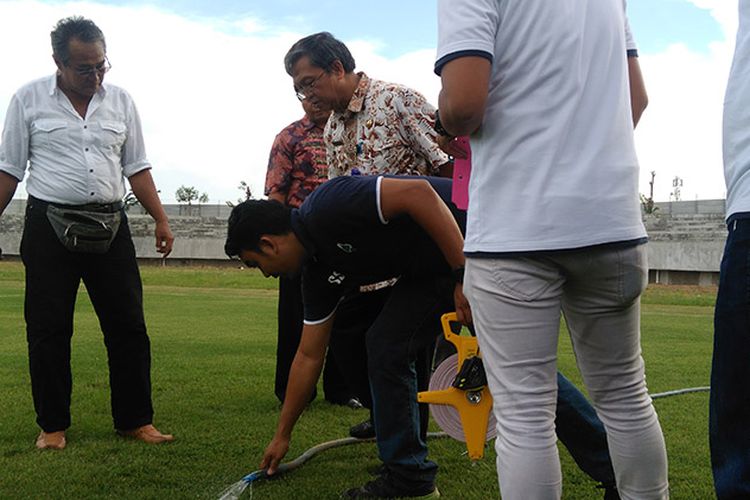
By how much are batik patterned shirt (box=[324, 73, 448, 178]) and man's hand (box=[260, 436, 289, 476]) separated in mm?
1260

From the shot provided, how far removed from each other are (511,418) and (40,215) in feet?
10.4

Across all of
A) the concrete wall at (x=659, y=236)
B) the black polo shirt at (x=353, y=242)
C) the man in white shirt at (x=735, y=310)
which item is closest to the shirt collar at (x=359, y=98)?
the black polo shirt at (x=353, y=242)

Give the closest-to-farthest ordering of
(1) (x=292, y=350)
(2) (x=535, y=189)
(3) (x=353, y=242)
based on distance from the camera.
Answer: (2) (x=535, y=189) → (3) (x=353, y=242) → (1) (x=292, y=350)

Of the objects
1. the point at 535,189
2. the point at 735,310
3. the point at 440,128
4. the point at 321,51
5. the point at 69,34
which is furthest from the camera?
the point at 69,34

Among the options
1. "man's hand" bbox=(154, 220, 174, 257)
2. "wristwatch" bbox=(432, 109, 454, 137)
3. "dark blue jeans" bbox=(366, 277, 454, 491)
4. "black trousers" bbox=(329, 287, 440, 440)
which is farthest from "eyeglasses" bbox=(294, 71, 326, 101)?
→ "wristwatch" bbox=(432, 109, 454, 137)

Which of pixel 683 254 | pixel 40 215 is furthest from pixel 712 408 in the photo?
pixel 683 254

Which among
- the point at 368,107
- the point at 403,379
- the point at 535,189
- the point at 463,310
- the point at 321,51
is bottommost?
the point at 403,379

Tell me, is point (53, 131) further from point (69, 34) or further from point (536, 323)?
point (536, 323)

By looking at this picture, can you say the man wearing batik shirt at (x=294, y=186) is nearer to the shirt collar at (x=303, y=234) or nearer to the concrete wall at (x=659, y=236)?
the shirt collar at (x=303, y=234)

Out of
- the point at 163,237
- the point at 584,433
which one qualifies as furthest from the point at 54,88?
the point at 584,433

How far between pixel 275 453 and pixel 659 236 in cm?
3213

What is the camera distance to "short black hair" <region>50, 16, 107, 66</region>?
436 cm

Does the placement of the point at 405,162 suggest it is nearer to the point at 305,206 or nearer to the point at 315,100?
the point at 315,100

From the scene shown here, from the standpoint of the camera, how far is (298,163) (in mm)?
5664
